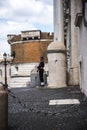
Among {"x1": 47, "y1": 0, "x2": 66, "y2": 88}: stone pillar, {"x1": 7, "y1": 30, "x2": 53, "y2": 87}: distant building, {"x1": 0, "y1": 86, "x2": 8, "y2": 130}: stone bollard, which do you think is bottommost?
{"x1": 7, "y1": 30, "x2": 53, "y2": 87}: distant building

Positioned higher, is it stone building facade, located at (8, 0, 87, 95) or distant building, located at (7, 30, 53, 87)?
stone building facade, located at (8, 0, 87, 95)

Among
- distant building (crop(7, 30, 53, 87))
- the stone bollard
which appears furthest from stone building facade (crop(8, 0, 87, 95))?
distant building (crop(7, 30, 53, 87))

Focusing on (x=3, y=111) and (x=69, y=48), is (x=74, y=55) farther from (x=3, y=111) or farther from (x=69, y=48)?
(x=3, y=111)

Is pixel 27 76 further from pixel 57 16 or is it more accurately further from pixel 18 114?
pixel 18 114

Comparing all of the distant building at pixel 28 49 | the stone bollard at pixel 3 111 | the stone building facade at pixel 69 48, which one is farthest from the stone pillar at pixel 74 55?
the distant building at pixel 28 49

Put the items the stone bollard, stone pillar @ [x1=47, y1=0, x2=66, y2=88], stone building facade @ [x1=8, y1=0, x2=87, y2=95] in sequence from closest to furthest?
the stone bollard
stone building facade @ [x1=8, y1=0, x2=87, y2=95]
stone pillar @ [x1=47, y1=0, x2=66, y2=88]

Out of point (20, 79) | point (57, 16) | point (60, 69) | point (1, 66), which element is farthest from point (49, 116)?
point (1, 66)

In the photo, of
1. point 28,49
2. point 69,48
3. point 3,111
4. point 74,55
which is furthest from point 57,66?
point 28,49

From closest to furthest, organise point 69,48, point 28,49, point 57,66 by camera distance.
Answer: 1. point 57,66
2. point 69,48
3. point 28,49

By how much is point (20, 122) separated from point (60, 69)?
60.9 ft

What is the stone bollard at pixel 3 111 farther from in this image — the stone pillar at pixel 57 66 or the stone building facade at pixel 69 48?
the stone pillar at pixel 57 66

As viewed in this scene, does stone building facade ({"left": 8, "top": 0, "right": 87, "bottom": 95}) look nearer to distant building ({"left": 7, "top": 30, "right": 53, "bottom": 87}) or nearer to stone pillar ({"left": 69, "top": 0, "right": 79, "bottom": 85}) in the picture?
stone pillar ({"left": 69, "top": 0, "right": 79, "bottom": 85})

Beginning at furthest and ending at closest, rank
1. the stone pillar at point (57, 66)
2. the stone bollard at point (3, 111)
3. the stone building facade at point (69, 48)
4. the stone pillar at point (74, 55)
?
the stone pillar at point (74, 55), the stone pillar at point (57, 66), the stone building facade at point (69, 48), the stone bollard at point (3, 111)

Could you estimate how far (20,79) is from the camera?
3474 inches
